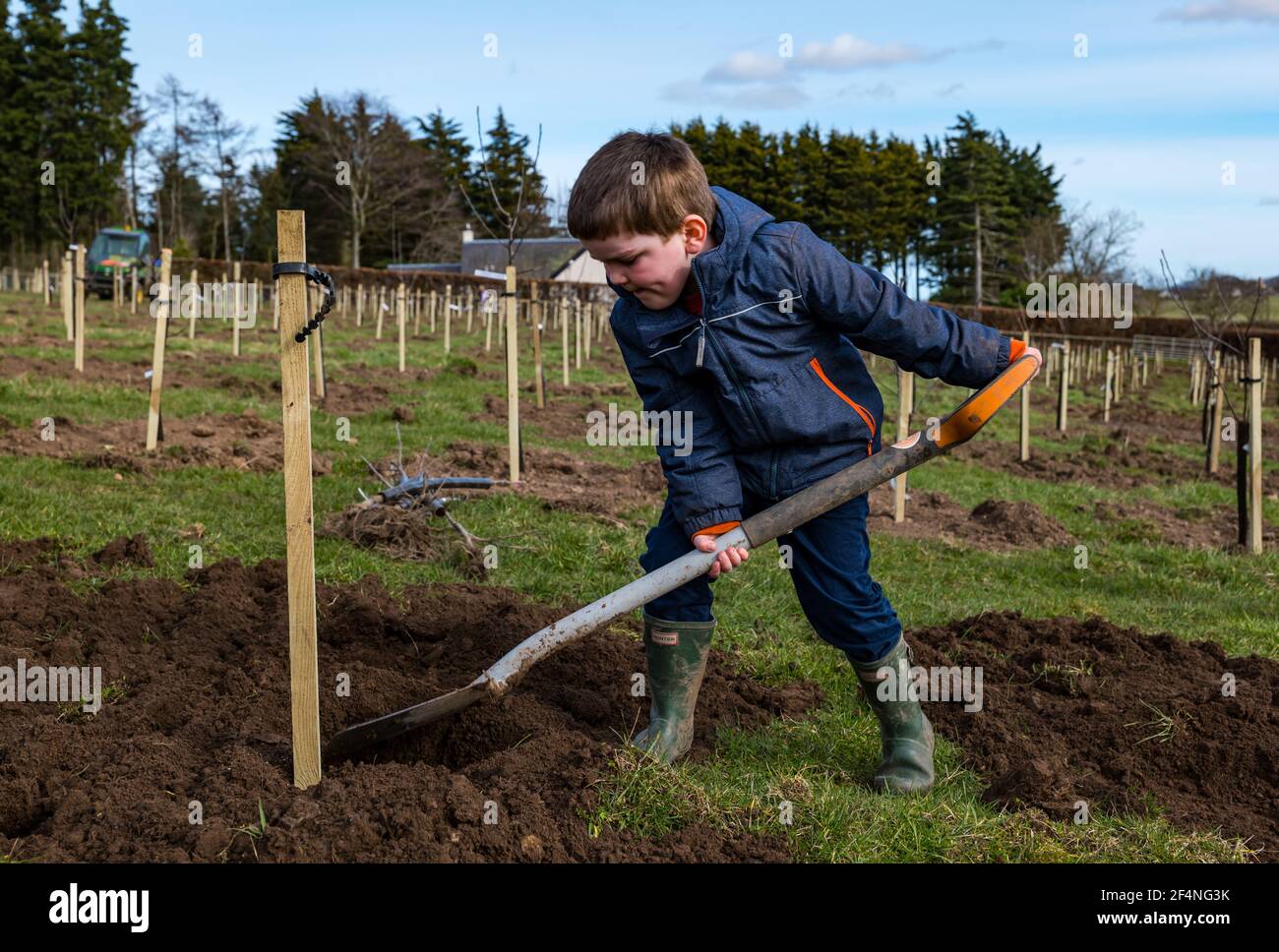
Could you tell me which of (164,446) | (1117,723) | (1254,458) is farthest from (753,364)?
(164,446)

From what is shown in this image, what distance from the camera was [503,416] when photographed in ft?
42.6

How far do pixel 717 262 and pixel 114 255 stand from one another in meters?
35.3

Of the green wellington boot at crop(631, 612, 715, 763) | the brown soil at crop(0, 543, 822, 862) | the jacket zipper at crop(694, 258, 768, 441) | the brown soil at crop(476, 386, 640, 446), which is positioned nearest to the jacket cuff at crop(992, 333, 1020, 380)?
the jacket zipper at crop(694, 258, 768, 441)

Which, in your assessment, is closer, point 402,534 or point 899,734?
point 899,734

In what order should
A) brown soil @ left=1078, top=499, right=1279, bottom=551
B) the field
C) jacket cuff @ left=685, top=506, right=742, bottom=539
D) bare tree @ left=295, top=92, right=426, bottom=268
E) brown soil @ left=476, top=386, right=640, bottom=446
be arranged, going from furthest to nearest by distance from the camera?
bare tree @ left=295, top=92, right=426, bottom=268, brown soil @ left=476, top=386, right=640, bottom=446, brown soil @ left=1078, top=499, right=1279, bottom=551, jacket cuff @ left=685, top=506, right=742, bottom=539, the field

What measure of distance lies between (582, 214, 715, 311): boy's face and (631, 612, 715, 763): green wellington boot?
1.04m

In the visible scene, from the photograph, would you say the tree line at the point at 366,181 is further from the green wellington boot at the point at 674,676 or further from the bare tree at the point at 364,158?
the green wellington boot at the point at 674,676

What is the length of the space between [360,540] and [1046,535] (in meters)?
5.45

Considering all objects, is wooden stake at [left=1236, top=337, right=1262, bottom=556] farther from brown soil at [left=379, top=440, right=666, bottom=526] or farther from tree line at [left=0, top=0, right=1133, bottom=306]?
tree line at [left=0, top=0, right=1133, bottom=306]

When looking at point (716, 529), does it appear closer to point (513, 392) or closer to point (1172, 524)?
point (513, 392)

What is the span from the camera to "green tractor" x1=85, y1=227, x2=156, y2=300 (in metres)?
31.3

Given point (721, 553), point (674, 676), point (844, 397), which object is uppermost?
point (844, 397)

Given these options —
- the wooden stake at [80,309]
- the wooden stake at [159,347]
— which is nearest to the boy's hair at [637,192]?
the wooden stake at [159,347]

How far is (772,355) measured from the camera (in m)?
3.04
